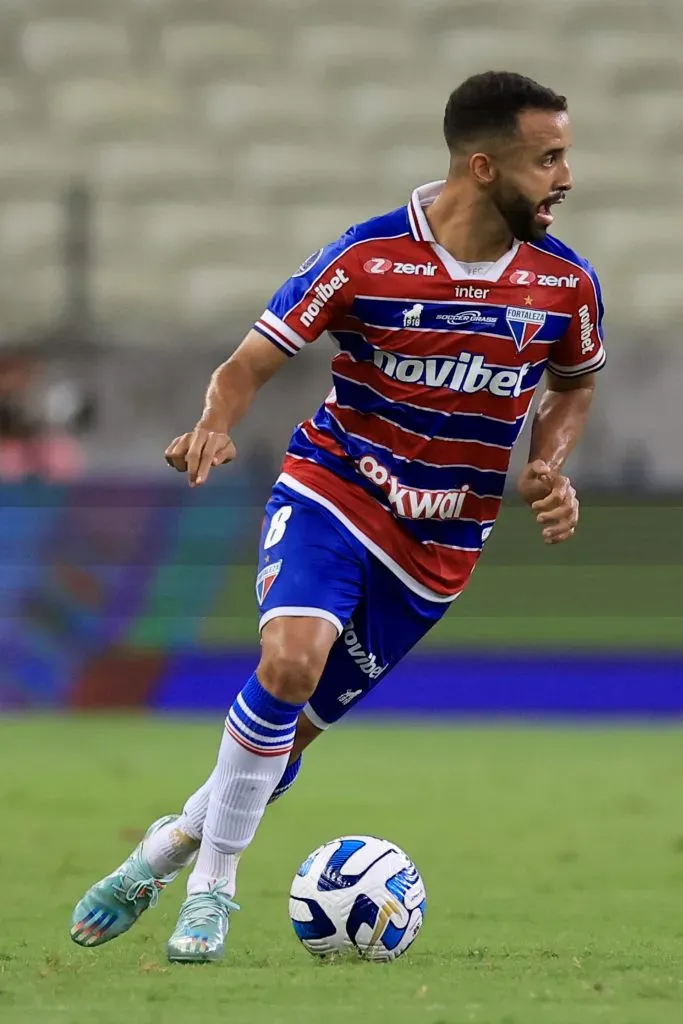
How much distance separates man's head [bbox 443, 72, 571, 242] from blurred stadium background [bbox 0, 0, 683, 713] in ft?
21.2

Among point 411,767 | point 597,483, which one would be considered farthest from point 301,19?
point 411,767

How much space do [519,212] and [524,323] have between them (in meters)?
0.27

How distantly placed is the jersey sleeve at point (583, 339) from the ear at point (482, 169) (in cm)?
36

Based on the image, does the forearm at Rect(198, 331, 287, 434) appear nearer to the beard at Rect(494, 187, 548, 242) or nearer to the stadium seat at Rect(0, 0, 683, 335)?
the beard at Rect(494, 187, 548, 242)

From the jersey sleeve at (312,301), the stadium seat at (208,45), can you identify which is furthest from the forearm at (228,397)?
the stadium seat at (208,45)

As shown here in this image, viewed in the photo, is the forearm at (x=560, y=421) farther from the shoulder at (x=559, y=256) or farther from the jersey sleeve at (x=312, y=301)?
the jersey sleeve at (x=312, y=301)

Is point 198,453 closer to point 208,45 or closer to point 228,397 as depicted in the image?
point 228,397

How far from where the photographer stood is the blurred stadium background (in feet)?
35.5

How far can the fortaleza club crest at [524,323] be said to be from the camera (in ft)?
14.5

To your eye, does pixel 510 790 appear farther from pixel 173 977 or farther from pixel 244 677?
pixel 173 977

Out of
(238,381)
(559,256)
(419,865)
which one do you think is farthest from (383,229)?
(419,865)

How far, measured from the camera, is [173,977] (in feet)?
12.7

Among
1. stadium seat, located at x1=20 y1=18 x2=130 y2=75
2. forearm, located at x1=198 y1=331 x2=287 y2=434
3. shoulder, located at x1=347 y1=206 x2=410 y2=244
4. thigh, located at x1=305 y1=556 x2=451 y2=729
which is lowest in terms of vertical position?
stadium seat, located at x1=20 y1=18 x2=130 y2=75

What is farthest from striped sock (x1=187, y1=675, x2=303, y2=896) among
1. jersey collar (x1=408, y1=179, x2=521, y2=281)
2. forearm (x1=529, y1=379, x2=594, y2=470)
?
jersey collar (x1=408, y1=179, x2=521, y2=281)
